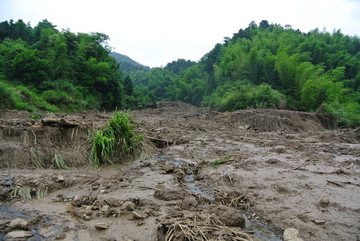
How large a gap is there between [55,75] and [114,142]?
61.9 ft

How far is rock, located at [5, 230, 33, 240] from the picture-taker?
198cm

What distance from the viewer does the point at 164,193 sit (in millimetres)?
3311

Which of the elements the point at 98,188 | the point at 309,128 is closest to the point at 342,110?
the point at 309,128

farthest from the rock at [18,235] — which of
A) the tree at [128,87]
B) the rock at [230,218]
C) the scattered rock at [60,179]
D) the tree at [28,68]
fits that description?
the tree at [128,87]

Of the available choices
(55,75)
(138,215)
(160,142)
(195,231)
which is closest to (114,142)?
(160,142)

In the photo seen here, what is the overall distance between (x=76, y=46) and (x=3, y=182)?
82.1 ft

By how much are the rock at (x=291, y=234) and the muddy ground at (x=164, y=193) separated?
0.01 meters

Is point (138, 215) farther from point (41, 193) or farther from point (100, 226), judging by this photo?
point (41, 193)

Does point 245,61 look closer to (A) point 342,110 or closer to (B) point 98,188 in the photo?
(A) point 342,110

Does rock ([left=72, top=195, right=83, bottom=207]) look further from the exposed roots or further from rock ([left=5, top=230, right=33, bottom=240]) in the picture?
the exposed roots

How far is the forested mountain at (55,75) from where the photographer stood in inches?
601

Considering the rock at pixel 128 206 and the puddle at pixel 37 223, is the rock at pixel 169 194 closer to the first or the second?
the rock at pixel 128 206

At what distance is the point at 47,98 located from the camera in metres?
16.6

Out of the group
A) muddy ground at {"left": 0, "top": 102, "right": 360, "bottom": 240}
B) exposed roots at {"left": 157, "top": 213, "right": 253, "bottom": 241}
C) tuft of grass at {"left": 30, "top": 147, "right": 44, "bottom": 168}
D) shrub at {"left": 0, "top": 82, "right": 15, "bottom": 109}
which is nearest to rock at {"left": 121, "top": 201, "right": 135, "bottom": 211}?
muddy ground at {"left": 0, "top": 102, "right": 360, "bottom": 240}
